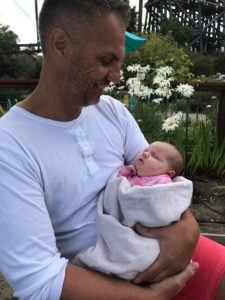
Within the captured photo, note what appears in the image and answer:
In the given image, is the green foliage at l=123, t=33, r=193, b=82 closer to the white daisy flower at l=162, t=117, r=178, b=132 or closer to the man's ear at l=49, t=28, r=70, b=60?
the white daisy flower at l=162, t=117, r=178, b=132

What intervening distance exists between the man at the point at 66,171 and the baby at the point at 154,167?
75 millimetres

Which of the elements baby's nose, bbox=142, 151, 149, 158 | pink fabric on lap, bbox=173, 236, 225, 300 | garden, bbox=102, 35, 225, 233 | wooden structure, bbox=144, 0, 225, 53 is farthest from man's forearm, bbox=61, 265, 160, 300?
wooden structure, bbox=144, 0, 225, 53

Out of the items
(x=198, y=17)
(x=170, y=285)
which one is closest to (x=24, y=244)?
(x=170, y=285)

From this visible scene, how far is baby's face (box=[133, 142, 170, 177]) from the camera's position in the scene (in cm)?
143

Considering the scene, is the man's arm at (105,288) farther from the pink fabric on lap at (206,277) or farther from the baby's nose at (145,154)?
the baby's nose at (145,154)

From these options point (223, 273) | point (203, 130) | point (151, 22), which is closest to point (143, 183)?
point (223, 273)

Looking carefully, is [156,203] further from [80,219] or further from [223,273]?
[223,273]

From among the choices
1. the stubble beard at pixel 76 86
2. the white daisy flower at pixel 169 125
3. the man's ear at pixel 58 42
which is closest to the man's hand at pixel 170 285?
the stubble beard at pixel 76 86

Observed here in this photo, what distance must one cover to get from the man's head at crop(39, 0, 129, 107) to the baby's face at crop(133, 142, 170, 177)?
30 centimetres

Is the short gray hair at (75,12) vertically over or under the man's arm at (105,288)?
over

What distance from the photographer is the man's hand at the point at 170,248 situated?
1.21m

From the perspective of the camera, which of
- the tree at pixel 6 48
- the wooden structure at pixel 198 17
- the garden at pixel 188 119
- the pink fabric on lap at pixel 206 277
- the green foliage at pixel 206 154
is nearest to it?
the pink fabric on lap at pixel 206 277

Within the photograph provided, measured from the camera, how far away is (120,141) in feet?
4.94

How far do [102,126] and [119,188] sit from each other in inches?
10.8
